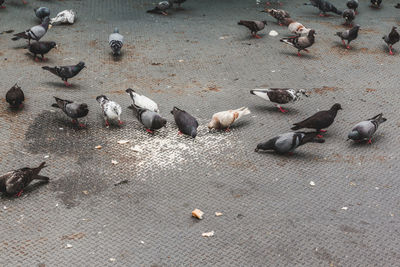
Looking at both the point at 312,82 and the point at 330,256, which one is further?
the point at 312,82

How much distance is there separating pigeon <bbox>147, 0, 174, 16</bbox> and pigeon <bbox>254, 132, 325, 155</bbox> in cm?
437

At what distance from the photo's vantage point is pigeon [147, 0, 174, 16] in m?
7.75

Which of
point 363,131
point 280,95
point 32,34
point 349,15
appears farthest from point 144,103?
point 349,15

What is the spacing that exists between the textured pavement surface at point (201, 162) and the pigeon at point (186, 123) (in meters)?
0.10

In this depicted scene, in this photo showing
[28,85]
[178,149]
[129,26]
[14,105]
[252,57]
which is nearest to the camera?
[178,149]

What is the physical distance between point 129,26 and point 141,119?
10.6ft

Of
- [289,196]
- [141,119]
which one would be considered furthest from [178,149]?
[289,196]

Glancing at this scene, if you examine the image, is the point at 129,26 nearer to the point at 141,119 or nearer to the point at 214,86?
the point at 214,86

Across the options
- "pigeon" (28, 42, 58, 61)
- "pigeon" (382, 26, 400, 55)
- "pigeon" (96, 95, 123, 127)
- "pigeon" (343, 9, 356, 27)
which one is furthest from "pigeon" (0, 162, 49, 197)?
"pigeon" (343, 9, 356, 27)

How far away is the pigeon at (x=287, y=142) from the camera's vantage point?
4.17 meters

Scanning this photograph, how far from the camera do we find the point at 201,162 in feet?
13.6

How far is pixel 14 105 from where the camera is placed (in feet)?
15.8

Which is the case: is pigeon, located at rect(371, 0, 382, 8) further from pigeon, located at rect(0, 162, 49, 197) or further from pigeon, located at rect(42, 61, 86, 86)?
pigeon, located at rect(0, 162, 49, 197)

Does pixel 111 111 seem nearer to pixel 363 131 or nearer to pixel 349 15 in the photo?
pixel 363 131
